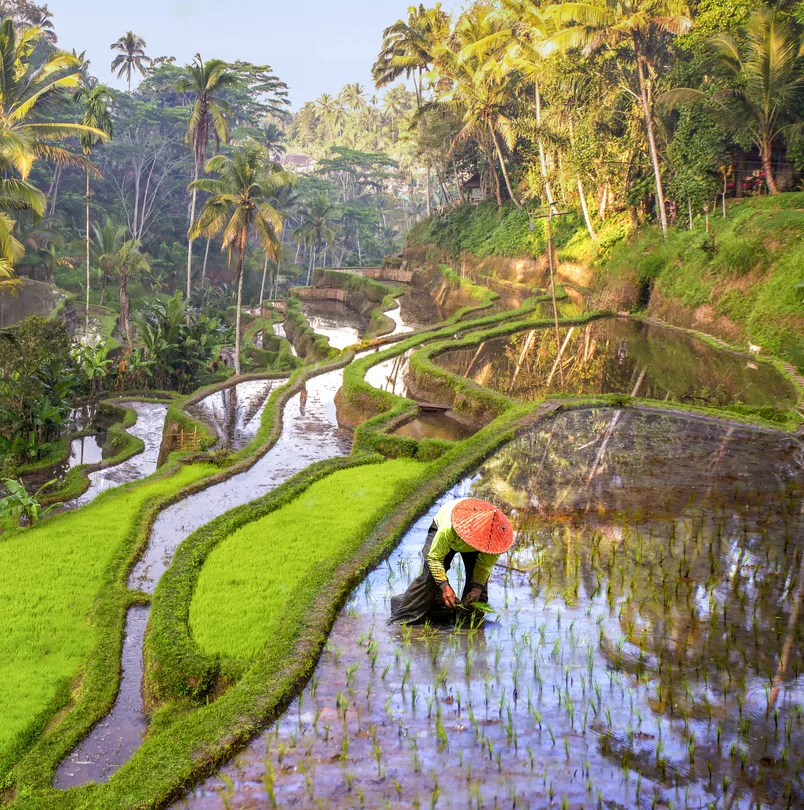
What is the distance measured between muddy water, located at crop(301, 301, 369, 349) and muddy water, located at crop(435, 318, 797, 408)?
9.18 meters

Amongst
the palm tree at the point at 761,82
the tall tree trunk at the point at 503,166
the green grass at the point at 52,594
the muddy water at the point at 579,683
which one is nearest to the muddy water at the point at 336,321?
the tall tree trunk at the point at 503,166

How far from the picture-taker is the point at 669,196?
28438 mm

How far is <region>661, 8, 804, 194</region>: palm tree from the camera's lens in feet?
71.4

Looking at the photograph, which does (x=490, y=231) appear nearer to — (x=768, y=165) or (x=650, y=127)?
(x=650, y=127)

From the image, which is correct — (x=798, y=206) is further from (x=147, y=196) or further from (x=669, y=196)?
(x=147, y=196)

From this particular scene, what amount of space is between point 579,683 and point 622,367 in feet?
44.9

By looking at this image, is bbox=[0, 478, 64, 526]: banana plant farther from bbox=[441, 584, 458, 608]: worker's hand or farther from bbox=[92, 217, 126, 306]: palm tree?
bbox=[92, 217, 126, 306]: palm tree

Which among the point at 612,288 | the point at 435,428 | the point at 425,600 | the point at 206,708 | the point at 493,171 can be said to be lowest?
the point at 206,708

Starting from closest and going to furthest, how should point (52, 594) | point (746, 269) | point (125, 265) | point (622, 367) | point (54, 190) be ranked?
point (52, 594)
point (622, 367)
point (746, 269)
point (125, 265)
point (54, 190)

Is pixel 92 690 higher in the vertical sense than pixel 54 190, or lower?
lower

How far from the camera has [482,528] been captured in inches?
242

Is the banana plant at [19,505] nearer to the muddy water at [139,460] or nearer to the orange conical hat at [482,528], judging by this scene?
the muddy water at [139,460]

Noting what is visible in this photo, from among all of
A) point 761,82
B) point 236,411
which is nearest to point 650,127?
point 761,82

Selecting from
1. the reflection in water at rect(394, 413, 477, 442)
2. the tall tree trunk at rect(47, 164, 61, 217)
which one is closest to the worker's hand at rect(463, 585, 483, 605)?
the reflection in water at rect(394, 413, 477, 442)
